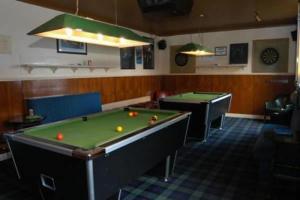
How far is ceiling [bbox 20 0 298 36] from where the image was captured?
13.6ft

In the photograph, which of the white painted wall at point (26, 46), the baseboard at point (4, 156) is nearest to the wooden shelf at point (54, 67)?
the white painted wall at point (26, 46)

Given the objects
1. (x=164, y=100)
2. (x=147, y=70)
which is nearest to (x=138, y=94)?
(x=147, y=70)

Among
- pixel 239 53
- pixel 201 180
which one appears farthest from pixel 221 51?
pixel 201 180

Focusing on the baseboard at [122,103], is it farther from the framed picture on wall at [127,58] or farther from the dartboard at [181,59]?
the dartboard at [181,59]

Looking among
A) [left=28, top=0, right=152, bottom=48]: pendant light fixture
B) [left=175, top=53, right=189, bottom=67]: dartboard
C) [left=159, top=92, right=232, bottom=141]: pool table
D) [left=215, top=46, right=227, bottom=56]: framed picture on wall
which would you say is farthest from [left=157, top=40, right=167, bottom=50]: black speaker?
[left=28, top=0, right=152, bottom=48]: pendant light fixture

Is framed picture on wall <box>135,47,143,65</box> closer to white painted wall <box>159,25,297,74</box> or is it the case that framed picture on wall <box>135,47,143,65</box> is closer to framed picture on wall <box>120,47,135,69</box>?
framed picture on wall <box>120,47,135,69</box>

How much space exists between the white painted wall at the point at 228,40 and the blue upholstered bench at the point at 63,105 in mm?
3644

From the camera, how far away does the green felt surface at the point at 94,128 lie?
2009 millimetres

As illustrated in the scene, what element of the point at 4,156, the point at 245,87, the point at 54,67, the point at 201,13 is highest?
the point at 201,13

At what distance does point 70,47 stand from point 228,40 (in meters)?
4.34

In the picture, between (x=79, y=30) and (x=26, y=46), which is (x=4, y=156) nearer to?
(x=26, y=46)

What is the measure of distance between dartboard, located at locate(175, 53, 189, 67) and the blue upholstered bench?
→ 346 cm

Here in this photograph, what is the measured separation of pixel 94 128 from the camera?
248 cm

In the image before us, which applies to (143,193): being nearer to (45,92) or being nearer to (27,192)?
(27,192)
